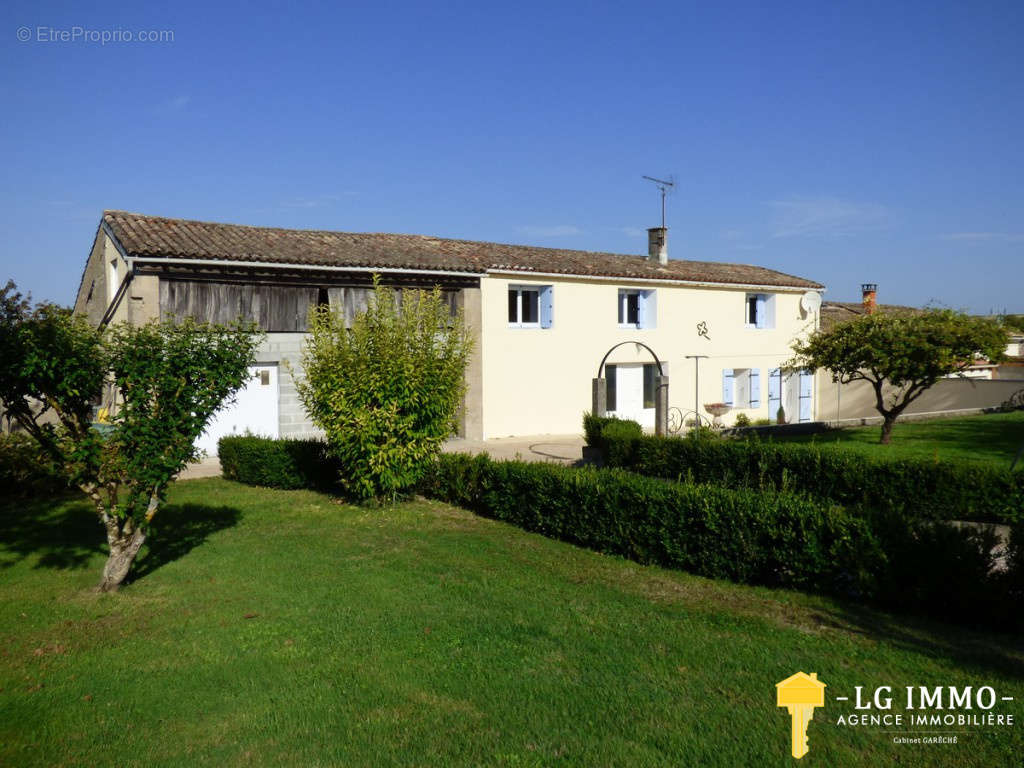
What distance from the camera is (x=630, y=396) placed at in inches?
990

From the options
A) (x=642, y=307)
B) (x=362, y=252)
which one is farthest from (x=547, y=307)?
(x=362, y=252)

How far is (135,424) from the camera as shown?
7867 millimetres

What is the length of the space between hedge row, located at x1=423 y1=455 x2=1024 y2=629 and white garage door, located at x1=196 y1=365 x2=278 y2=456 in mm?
9451

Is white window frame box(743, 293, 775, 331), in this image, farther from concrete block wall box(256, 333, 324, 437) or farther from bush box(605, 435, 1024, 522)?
concrete block wall box(256, 333, 324, 437)

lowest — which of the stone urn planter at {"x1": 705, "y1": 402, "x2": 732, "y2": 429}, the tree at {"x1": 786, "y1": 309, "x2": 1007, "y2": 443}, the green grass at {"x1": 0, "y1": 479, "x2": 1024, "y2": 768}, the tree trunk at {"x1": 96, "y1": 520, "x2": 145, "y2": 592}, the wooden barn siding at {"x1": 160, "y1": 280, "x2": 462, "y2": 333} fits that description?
the green grass at {"x1": 0, "y1": 479, "x2": 1024, "y2": 768}

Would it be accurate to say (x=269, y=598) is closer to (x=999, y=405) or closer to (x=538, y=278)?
(x=538, y=278)

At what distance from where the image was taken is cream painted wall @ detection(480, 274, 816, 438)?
22.2 metres

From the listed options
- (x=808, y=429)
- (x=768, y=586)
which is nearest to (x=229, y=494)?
(x=768, y=586)

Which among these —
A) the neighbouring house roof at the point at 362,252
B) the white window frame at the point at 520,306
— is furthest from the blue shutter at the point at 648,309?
the white window frame at the point at 520,306

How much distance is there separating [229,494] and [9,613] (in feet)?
21.2

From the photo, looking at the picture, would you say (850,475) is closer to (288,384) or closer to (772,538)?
(772,538)

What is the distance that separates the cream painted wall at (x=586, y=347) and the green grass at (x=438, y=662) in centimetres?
1295

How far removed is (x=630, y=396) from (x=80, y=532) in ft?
57.1

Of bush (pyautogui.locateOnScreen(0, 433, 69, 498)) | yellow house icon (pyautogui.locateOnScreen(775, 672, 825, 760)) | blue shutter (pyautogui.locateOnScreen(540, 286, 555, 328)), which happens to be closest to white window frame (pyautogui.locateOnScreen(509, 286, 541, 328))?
blue shutter (pyautogui.locateOnScreen(540, 286, 555, 328))
